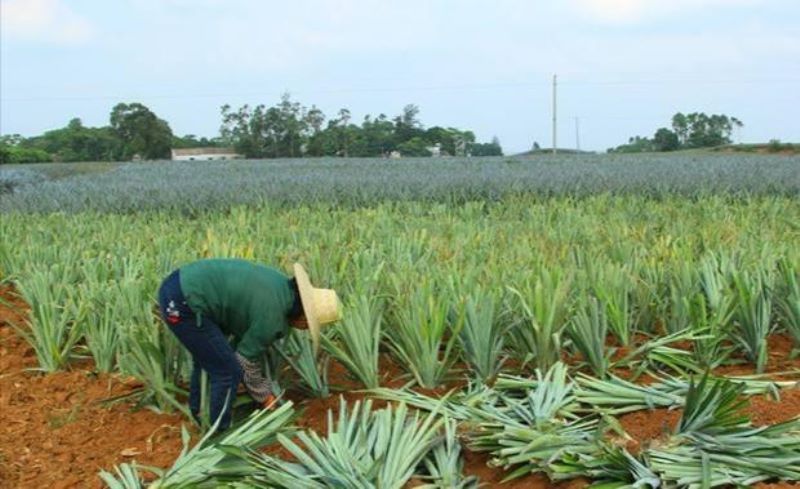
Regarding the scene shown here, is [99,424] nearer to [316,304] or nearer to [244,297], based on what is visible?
[244,297]

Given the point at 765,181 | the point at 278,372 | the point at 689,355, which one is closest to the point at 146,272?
the point at 278,372

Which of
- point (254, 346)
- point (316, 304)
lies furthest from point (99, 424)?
point (316, 304)

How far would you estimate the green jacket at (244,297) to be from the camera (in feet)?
10.6

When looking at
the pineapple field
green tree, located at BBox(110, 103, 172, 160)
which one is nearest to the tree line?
green tree, located at BBox(110, 103, 172, 160)

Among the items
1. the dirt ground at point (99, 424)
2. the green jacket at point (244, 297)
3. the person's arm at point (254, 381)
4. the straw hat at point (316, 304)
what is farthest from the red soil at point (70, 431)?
the straw hat at point (316, 304)

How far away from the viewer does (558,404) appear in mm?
2832

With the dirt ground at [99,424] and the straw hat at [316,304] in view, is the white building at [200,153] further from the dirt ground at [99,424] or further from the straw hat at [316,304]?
the straw hat at [316,304]

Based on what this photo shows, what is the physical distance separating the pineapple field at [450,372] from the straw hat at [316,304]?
0.46ft

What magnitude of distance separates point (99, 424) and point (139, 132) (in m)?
61.9

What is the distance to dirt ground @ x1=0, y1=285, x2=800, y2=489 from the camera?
9.04 feet

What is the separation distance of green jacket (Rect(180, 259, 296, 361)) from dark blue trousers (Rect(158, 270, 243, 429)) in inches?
1.8

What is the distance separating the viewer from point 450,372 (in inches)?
140

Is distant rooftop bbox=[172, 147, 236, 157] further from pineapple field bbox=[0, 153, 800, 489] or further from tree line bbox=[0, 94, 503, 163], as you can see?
pineapple field bbox=[0, 153, 800, 489]

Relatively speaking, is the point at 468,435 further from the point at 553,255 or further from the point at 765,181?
the point at 765,181
